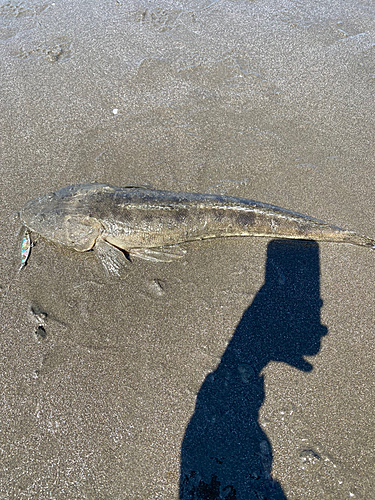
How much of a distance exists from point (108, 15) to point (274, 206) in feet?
23.4

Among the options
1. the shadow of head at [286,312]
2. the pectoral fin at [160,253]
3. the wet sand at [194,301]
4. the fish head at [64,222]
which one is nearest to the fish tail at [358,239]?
the wet sand at [194,301]

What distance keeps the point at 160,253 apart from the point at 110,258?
629mm

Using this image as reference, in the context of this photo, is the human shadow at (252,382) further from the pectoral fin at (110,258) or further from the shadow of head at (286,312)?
the pectoral fin at (110,258)

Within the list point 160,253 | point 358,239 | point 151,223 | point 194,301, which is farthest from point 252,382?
point 358,239

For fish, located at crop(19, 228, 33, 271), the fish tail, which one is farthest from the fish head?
the fish tail

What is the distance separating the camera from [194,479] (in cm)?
273

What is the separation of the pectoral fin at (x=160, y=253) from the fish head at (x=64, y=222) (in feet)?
1.88

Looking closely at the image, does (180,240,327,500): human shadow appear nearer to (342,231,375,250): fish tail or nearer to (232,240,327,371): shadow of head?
(232,240,327,371): shadow of head

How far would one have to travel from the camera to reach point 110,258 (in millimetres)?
3998

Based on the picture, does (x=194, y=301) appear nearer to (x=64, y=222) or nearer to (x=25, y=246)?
(x=64, y=222)

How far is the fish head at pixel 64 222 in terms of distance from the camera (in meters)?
4.05

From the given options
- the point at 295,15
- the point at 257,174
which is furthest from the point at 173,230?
the point at 295,15

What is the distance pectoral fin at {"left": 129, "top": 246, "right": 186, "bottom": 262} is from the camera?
4.05m

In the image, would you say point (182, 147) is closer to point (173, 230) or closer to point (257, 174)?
point (257, 174)
